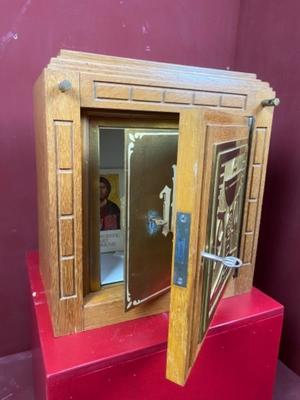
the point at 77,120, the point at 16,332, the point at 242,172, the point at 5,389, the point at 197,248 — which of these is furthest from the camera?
the point at 16,332

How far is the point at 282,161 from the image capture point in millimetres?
1062

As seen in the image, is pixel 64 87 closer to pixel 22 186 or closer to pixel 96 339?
pixel 96 339

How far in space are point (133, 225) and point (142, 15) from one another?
80 cm

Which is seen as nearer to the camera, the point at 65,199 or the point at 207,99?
the point at 65,199

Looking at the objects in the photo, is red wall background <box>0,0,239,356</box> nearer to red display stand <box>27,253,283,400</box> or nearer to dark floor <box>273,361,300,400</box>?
red display stand <box>27,253,283,400</box>

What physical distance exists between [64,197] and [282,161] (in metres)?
0.76

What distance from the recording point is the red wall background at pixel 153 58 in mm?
980

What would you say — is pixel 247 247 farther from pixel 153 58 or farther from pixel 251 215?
pixel 153 58

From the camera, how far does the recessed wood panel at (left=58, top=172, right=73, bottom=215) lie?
60 cm

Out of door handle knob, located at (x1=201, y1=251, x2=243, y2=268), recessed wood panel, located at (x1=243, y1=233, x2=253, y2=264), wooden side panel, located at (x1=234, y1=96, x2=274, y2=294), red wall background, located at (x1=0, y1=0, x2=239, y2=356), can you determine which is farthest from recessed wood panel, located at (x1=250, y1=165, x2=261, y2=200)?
red wall background, located at (x1=0, y1=0, x2=239, y2=356)

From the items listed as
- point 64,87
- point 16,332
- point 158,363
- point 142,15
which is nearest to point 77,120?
point 64,87

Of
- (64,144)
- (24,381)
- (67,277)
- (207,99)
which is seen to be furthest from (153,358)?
(24,381)

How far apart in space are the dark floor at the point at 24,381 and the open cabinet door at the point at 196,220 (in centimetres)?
68

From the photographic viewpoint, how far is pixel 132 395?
25.5 inches
